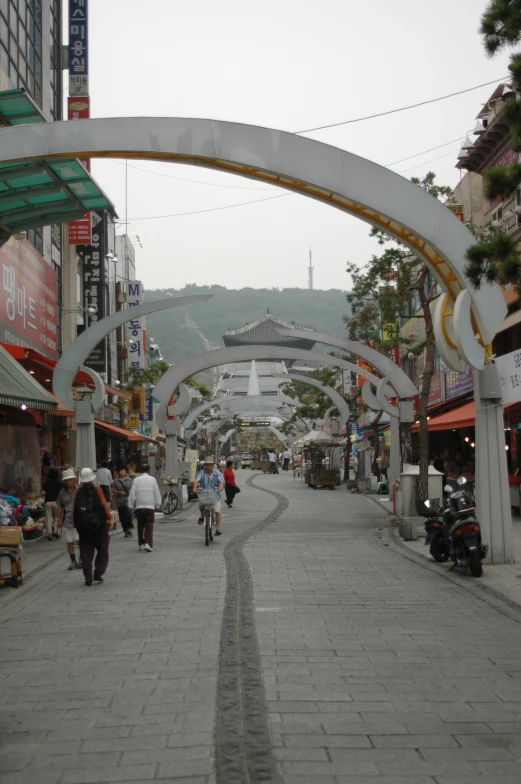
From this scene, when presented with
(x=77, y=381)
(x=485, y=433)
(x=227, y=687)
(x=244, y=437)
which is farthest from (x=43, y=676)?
(x=244, y=437)

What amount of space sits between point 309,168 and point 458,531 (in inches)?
202

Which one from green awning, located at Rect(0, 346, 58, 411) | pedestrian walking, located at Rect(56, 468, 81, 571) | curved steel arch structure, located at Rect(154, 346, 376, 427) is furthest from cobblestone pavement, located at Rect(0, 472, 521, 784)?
curved steel arch structure, located at Rect(154, 346, 376, 427)

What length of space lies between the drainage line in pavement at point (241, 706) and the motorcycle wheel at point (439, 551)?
3897 millimetres

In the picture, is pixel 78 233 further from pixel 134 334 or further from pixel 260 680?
pixel 260 680

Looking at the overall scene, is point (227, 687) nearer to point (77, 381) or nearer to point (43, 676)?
point (43, 676)

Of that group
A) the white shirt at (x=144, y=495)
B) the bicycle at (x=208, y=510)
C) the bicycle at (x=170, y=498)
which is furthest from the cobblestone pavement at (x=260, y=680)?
the bicycle at (x=170, y=498)

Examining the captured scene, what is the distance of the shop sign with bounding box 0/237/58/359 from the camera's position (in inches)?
846

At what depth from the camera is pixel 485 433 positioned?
44.6 feet

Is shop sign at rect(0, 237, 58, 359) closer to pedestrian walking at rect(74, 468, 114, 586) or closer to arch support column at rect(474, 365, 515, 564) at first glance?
pedestrian walking at rect(74, 468, 114, 586)

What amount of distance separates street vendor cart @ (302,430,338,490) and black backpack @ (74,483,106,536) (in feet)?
97.0

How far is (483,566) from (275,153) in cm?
641

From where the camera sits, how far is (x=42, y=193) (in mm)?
13031

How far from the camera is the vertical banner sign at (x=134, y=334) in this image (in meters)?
46.8

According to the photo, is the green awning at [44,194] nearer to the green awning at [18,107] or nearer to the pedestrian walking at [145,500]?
the green awning at [18,107]
